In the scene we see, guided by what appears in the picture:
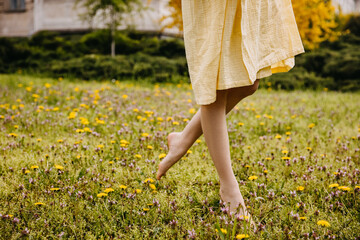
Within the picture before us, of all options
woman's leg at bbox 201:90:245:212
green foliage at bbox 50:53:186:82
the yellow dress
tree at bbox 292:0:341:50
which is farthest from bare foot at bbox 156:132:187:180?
tree at bbox 292:0:341:50

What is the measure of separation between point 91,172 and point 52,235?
2.54ft

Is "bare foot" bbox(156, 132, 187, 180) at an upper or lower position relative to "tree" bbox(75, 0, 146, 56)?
lower

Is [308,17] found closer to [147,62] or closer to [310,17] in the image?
[310,17]

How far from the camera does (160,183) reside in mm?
2242

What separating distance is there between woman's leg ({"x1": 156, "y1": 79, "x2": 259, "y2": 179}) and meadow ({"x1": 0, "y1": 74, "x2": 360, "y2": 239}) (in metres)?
0.21

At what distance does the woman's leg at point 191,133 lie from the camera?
1812 millimetres

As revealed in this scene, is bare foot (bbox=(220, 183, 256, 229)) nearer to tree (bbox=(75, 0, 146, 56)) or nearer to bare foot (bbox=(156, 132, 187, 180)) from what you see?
bare foot (bbox=(156, 132, 187, 180))

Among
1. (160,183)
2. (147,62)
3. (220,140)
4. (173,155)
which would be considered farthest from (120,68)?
(220,140)

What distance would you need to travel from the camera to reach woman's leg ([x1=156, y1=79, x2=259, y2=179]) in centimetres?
181

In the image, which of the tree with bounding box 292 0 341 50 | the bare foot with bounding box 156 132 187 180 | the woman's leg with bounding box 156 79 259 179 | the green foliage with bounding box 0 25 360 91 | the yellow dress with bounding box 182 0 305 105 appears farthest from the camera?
the tree with bounding box 292 0 341 50

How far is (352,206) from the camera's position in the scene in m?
1.94

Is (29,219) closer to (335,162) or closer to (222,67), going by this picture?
(222,67)

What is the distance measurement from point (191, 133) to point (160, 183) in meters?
0.51

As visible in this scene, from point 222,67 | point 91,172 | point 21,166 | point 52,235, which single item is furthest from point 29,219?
point 222,67
